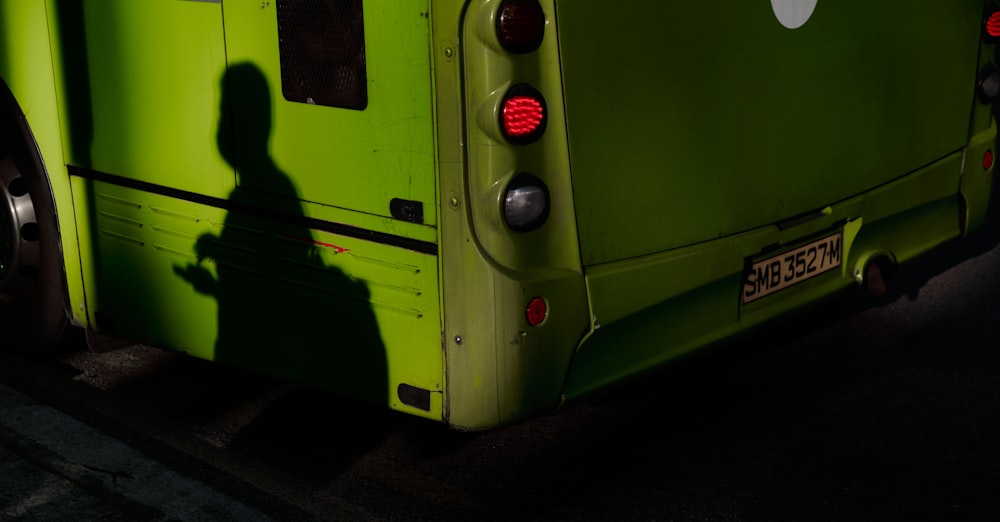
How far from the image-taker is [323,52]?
162 inches

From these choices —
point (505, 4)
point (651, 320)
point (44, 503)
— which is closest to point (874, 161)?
point (651, 320)

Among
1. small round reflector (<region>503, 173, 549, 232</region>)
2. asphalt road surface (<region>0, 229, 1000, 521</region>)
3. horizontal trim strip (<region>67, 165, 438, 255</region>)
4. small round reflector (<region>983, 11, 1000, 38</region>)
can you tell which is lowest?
asphalt road surface (<region>0, 229, 1000, 521</region>)

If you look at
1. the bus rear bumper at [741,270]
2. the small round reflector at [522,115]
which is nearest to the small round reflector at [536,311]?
the bus rear bumper at [741,270]

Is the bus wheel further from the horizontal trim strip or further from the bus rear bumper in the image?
the bus rear bumper

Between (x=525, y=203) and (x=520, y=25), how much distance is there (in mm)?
485

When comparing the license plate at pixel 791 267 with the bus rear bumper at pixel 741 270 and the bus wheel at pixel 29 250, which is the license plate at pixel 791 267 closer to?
the bus rear bumper at pixel 741 270

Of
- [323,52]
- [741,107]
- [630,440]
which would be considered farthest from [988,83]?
[323,52]

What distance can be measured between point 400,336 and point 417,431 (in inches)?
33.5

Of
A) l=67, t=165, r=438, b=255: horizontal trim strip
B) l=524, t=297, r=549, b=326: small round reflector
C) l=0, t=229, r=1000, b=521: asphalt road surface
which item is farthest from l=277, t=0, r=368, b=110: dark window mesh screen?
l=0, t=229, r=1000, b=521: asphalt road surface

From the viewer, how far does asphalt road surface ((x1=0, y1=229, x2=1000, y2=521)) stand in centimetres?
436

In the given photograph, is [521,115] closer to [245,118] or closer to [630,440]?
[245,118]

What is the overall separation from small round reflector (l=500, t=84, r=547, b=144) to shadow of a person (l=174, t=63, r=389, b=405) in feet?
2.40

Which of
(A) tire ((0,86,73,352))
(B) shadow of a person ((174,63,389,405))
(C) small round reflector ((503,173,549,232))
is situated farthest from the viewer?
(A) tire ((0,86,73,352))

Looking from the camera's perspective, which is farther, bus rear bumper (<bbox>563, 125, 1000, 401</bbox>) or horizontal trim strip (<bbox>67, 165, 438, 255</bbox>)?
bus rear bumper (<bbox>563, 125, 1000, 401</bbox>)
